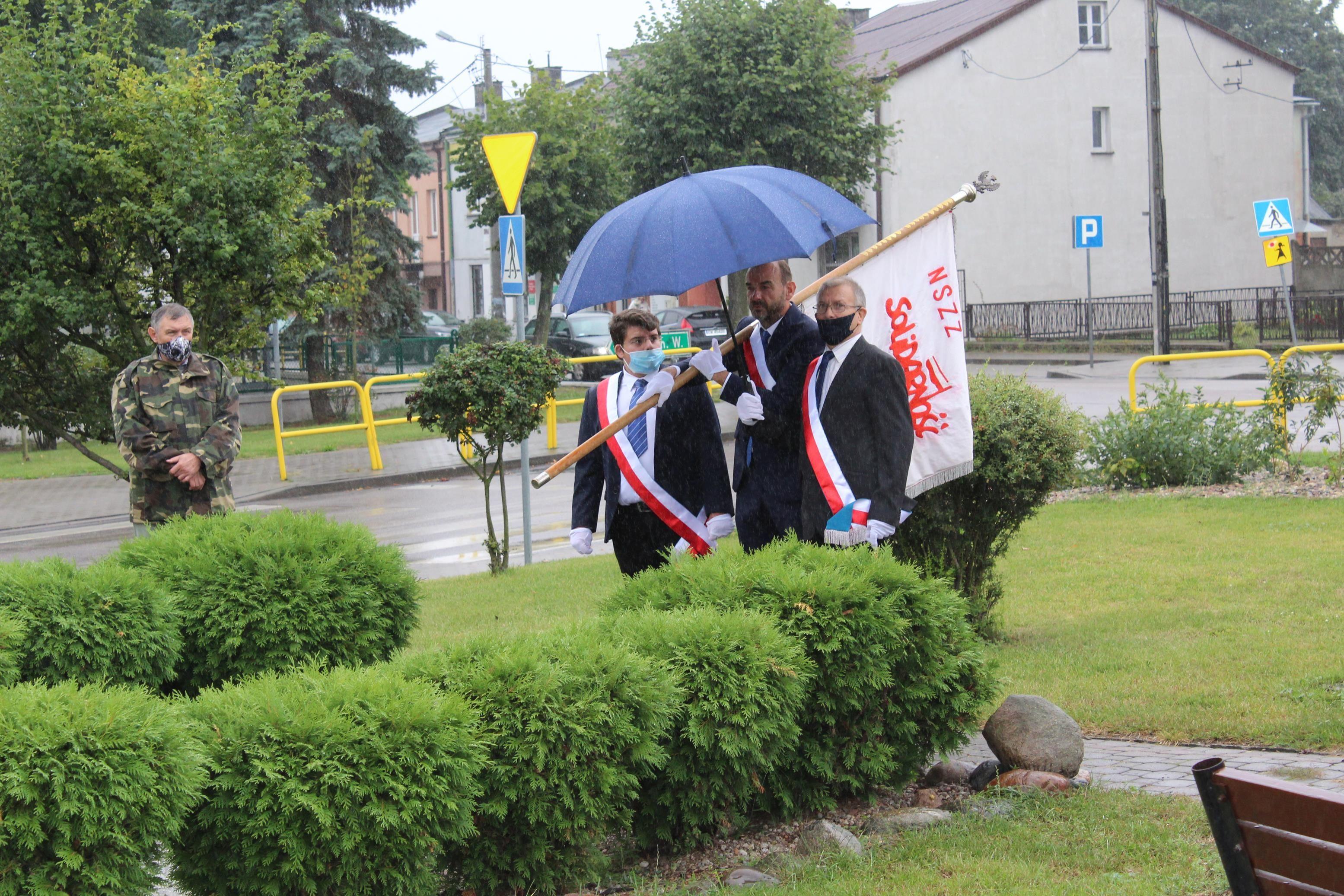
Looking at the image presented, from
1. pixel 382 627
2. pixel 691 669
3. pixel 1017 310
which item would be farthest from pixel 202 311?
pixel 1017 310

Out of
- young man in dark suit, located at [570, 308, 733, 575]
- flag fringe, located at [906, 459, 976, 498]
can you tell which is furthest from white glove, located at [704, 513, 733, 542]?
flag fringe, located at [906, 459, 976, 498]

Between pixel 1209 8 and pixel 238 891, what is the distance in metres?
76.8

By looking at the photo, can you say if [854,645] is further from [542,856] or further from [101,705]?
[101,705]

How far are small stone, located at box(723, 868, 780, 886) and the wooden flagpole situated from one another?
1.60 metres

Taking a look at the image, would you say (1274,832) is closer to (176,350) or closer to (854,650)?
(854,650)

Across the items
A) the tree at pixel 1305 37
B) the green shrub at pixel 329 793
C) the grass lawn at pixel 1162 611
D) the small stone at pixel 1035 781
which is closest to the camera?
the green shrub at pixel 329 793

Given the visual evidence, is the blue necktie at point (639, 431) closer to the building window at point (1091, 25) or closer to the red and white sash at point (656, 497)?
the red and white sash at point (656, 497)

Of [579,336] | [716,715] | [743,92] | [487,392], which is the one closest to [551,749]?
[716,715]

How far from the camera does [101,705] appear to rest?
11.2 ft

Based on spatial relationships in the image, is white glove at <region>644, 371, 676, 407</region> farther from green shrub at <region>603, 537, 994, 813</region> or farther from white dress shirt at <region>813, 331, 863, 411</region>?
green shrub at <region>603, 537, 994, 813</region>

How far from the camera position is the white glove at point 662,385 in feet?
17.4

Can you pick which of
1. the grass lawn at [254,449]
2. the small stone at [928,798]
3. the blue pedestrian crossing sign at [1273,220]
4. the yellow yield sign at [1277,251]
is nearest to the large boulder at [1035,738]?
the small stone at [928,798]

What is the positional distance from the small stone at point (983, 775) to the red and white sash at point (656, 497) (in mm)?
1381

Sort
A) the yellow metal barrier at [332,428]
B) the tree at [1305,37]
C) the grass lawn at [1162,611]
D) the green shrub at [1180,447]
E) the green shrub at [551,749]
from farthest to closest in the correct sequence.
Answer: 1. the tree at [1305,37]
2. the yellow metal barrier at [332,428]
3. the green shrub at [1180,447]
4. the grass lawn at [1162,611]
5. the green shrub at [551,749]
